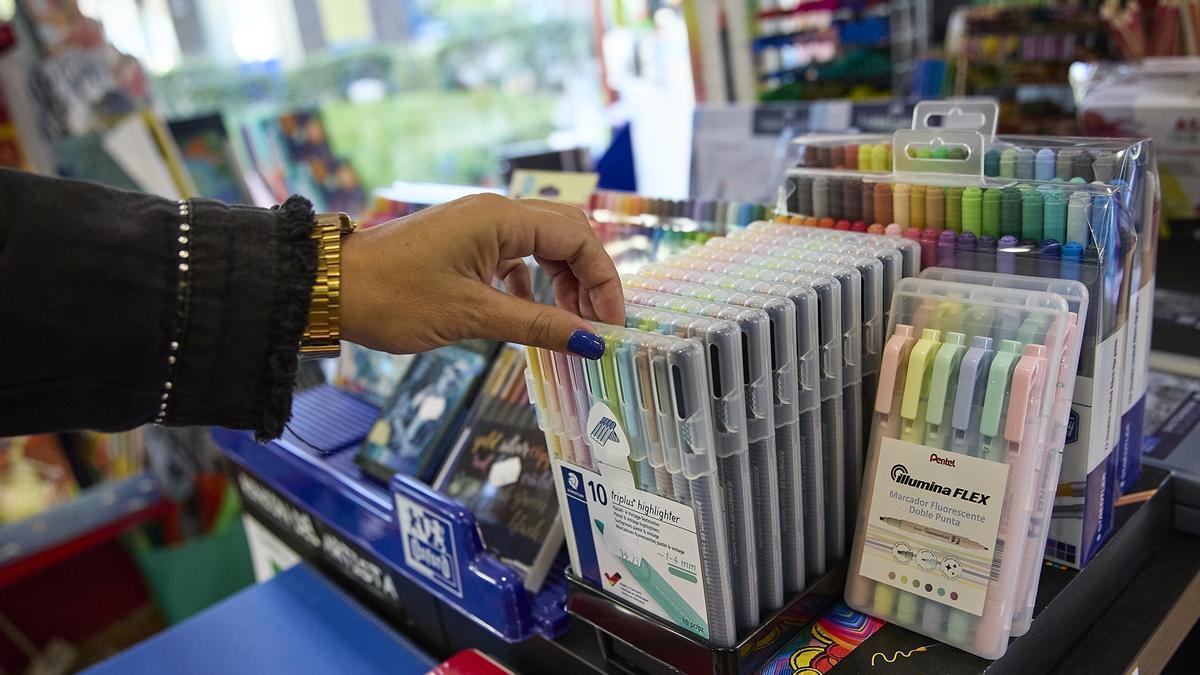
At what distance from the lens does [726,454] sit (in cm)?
75

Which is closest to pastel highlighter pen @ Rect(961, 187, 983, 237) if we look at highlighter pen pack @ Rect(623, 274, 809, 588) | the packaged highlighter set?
the packaged highlighter set

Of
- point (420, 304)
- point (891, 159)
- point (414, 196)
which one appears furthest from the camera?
point (414, 196)

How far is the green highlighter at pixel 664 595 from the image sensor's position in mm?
782

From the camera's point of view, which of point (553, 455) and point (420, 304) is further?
point (553, 455)

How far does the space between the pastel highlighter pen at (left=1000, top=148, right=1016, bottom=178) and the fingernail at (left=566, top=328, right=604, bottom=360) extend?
19.9 inches

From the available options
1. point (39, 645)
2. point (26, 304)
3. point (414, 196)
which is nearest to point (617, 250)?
point (414, 196)

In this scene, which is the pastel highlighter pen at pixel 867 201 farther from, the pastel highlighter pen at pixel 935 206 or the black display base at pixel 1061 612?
the black display base at pixel 1061 612

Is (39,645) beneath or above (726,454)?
beneath

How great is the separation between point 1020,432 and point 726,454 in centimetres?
24

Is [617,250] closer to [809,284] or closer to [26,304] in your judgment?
[809,284]

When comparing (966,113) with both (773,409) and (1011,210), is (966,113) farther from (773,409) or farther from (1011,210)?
(773,409)

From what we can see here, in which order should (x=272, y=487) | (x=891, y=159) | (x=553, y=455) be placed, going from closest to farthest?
(x=553, y=455) → (x=891, y=159) → (x=272, y=487)

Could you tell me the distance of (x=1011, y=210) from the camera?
84cm

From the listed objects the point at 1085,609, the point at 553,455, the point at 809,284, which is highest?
the point at 809,284
